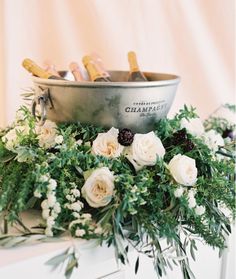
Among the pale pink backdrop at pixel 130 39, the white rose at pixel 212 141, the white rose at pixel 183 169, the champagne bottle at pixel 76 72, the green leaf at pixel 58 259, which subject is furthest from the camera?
the pale pink backdrop at pixel 130 39

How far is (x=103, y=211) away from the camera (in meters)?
0.62

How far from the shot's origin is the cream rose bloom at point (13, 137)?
2.32 ft

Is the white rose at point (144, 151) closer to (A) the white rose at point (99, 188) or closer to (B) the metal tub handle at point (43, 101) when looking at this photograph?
(A) the white rose at point (99, 188)

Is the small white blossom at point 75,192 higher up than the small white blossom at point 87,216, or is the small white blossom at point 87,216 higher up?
the small white blossom at point 75,192

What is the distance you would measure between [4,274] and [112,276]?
19cm

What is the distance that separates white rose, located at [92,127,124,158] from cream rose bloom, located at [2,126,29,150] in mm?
138

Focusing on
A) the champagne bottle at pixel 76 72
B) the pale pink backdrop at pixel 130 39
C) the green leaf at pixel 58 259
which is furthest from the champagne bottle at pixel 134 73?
the green leaf at pixel 58 259

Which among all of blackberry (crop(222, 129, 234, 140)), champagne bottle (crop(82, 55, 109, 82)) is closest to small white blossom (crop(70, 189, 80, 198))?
champagne bottle (crop(82, 55, 109, 82))

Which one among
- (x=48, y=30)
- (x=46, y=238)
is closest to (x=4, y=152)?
(x=46, y=238)

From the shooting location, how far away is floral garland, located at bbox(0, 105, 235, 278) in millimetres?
600

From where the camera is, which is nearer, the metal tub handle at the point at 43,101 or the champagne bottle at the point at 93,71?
the metal tub handle at the point at 43,101

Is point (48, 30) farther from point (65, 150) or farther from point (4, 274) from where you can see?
point (4, 274)

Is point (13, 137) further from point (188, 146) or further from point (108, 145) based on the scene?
point (188, 146)

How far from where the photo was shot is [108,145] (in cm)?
70
